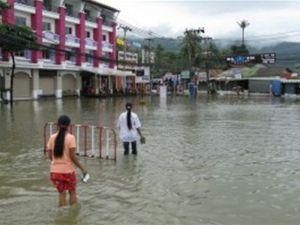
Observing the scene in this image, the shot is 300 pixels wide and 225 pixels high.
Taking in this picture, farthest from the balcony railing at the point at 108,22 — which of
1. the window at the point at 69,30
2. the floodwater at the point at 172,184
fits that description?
the floodwater at the point at 172,184

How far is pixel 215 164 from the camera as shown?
593 inches

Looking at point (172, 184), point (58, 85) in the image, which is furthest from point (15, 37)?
point (172, 184)

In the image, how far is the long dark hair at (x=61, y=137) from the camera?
30.4ft

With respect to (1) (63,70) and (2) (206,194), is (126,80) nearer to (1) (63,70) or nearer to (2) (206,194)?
(1) (63,70)

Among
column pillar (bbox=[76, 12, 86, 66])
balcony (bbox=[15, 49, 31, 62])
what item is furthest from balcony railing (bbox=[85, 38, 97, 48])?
balcony (bbox=[15, 49, 31, 62])

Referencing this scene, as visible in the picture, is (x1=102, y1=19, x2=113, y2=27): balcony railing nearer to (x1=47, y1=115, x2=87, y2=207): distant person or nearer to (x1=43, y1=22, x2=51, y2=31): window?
(x1=43, y1=22, x2=51, y2=31): window

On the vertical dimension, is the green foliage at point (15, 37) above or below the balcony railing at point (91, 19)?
below

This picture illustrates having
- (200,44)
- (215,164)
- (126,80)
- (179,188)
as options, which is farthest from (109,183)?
(200,44)

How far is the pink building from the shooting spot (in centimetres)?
6038

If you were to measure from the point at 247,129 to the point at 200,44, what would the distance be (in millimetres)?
78098

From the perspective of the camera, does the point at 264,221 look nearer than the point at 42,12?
Yes

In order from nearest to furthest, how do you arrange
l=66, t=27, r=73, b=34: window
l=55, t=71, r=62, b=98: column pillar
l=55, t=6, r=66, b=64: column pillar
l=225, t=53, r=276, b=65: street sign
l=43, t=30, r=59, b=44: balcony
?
l=43, t=30, r=59, b=44: balcony, l=55, t=6, r=66, b=64: column pillar, l=55, t=71, r=62, b=98: column pillar, l=66, t=27, r=73, b=34: window, l=225, t=53, r=276, b=65: street sign

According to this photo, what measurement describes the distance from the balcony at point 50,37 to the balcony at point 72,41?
2.71 meters

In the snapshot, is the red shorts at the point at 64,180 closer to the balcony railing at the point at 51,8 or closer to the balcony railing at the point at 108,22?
the balcony railing at the point at 51,8
